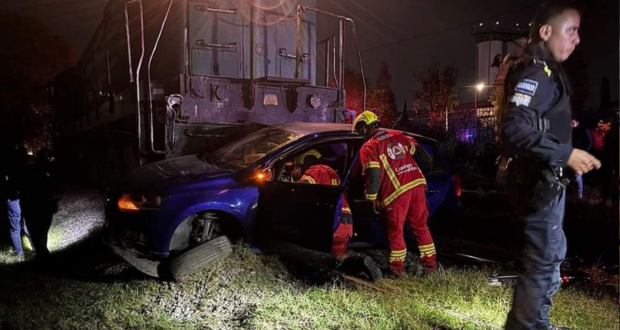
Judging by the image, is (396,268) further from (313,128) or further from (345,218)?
(313,128)

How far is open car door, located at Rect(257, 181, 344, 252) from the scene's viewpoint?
14.1 ft

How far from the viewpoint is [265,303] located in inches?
150

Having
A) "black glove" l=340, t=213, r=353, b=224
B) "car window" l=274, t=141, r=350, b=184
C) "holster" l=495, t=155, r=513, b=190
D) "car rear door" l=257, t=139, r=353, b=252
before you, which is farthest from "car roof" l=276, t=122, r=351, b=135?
"holster" l=495, t=155, r=513, b=190

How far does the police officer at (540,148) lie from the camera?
7.65ft

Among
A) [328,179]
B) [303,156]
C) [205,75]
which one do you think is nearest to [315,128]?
[303,156]

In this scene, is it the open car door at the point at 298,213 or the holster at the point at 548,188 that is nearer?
the holster at the point at 548,188

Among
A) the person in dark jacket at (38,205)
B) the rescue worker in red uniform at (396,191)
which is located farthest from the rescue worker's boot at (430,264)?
the person in dark jacket at (38,205)

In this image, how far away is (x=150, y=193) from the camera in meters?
4.47

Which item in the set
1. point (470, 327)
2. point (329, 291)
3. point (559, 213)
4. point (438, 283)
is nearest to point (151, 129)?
point (329, 291)

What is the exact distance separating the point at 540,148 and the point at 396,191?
2.21 meters

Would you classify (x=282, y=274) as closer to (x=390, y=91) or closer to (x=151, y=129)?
(x=151, y=129)

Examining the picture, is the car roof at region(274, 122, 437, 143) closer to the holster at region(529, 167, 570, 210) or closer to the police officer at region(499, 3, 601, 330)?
the police officer at region(499, 3, 601, 330)

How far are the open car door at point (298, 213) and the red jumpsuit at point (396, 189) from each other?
399 mm

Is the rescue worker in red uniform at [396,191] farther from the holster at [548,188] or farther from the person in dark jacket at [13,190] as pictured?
the person in dark jacket at [13,190]
